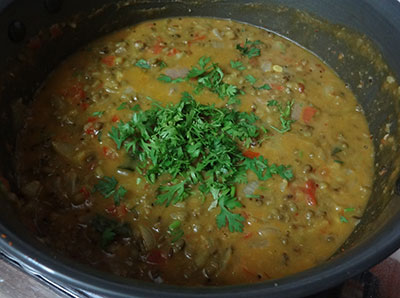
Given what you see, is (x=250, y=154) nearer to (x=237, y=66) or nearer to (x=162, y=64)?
(x=237, y=66)

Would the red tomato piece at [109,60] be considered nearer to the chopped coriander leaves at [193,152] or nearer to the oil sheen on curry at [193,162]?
the oil sheen on curry at [193,162]

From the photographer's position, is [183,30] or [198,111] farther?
[183,30]

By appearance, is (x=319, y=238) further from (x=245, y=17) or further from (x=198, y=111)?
(x=245, y=17)

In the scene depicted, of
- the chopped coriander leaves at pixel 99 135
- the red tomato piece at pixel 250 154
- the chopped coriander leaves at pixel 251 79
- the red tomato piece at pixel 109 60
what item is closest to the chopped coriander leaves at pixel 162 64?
the red tomato piece at pixel 109 60

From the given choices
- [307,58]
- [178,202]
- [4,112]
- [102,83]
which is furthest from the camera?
[307,58]

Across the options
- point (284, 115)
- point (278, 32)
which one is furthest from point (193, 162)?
point (278, 32)

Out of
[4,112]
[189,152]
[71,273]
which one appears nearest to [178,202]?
[189,152]
